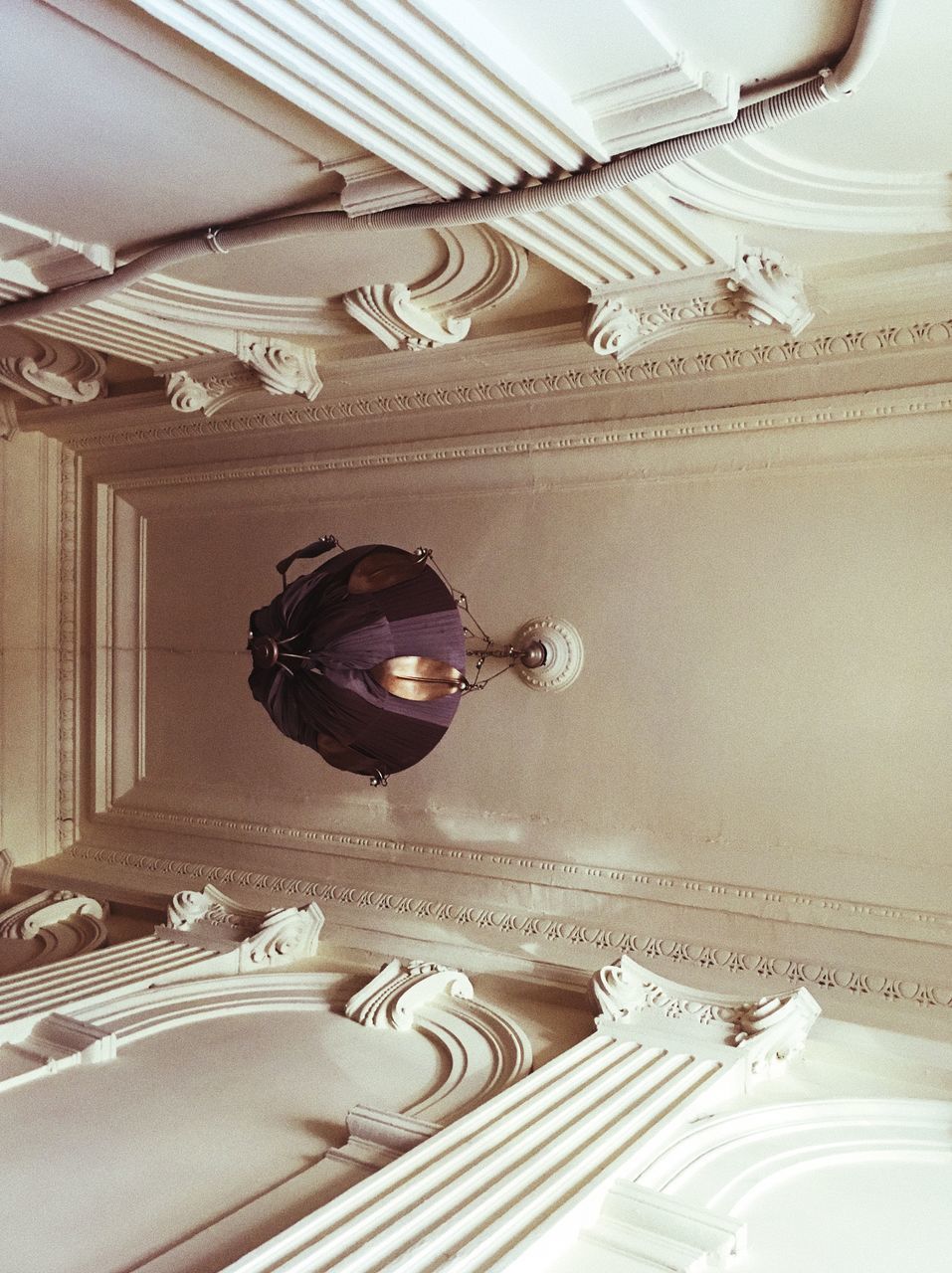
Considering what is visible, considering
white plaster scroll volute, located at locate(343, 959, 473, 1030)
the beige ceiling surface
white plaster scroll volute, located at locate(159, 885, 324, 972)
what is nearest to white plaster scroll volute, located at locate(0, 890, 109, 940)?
the beige ceiling surface

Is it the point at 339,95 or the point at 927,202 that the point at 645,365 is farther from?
the point at 339,95

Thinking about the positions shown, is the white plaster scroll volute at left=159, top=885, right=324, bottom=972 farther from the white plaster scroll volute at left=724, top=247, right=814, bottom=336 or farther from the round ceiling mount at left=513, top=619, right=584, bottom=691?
the white plaster scroll volute at left=724, top=247, right=814, bottom=336

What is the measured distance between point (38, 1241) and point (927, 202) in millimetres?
3881

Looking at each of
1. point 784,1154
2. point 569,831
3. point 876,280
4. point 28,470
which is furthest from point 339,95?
point 28,470

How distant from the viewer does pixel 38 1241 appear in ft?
9.41

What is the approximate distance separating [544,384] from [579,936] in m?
2.51

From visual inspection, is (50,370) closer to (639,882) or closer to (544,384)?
(544,384)

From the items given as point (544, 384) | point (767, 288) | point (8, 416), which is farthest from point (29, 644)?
point (767, 288)

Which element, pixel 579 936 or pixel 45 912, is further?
pixel 45 912

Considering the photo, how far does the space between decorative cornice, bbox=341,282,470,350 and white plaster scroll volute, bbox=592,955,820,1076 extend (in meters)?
2.65

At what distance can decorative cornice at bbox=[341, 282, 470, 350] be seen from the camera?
14.5ft

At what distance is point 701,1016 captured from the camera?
4105 millimetres

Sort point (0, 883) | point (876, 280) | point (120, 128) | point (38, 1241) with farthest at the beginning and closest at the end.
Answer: point (0, 883)
point (876, 280)
point (120, 128)
point (38, 1241)

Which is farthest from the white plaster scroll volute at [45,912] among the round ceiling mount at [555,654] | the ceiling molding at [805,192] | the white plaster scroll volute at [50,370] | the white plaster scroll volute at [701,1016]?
the ceiling molding at [805,192]
